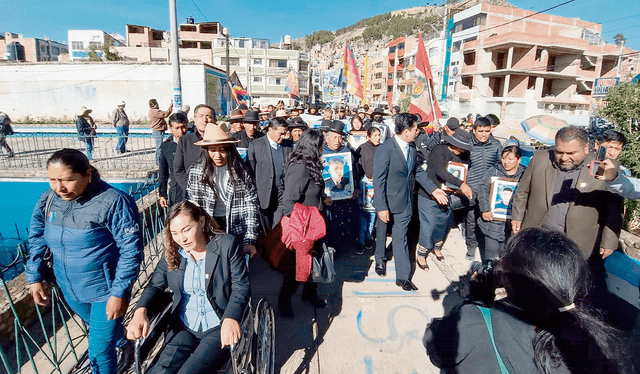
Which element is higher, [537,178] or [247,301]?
[537,178]

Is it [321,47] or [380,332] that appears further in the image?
[321,47]

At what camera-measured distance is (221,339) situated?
213cm

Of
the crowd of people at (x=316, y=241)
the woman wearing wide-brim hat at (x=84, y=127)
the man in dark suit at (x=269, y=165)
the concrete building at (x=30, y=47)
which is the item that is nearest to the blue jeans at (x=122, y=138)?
the woman wearing wide-brim hat at (x=84, y=127)

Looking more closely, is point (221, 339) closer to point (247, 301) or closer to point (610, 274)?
point (247, 301)

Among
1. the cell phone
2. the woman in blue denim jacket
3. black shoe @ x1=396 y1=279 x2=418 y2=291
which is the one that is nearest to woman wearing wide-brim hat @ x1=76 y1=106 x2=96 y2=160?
the woman in blue denim jacket

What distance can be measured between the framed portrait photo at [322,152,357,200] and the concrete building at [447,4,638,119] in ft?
140

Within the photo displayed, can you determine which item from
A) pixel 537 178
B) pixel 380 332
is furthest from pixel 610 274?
pixel 380 332

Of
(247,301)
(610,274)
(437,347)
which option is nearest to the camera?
(437,347)

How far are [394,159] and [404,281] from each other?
56.4 inches

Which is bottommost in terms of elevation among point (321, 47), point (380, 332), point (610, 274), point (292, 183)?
point (380, 332)

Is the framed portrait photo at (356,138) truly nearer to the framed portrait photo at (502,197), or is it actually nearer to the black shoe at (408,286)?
the framed portrait photo at (502,197)

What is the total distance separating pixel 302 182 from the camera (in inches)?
135

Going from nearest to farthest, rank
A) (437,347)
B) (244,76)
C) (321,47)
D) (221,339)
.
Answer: (437,347)
(221,339)
(244,76)
(321,47)

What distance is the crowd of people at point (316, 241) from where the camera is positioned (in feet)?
3.87
